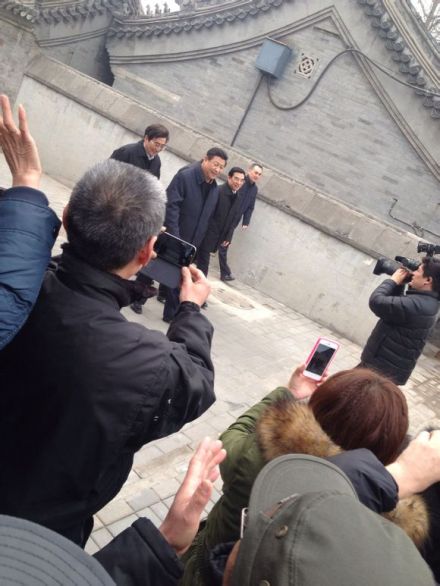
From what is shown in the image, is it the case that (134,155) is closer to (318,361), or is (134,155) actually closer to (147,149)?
(147,149)

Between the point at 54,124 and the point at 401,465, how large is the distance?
9566 millimetres

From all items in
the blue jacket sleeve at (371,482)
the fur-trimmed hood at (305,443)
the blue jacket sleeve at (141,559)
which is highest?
the blue jacket sleeve at (371,482)

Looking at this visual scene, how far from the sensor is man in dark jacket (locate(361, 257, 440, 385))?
3.80 metres

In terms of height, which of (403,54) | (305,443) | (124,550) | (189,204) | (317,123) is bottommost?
(124,550)

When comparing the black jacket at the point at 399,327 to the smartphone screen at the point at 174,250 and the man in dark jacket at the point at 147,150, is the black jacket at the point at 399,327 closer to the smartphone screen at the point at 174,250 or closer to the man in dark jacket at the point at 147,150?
the smartphone screen at the point at 174,250

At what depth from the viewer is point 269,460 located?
149 centimetres

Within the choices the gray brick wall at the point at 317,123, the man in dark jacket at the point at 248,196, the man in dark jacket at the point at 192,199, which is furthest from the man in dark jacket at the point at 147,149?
the gray brick wall at the point at 317,123

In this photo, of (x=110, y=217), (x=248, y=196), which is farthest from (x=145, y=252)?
(x=248, y=196)

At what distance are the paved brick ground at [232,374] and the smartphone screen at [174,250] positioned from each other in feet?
5.24

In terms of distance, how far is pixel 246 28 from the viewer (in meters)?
13.7

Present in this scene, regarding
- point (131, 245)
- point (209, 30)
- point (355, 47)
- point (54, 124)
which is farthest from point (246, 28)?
point (131, 245)

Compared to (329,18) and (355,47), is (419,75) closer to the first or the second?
(355,47)

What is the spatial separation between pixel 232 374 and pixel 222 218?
2214 mm

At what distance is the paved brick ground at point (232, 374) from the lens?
3107 millimetres
